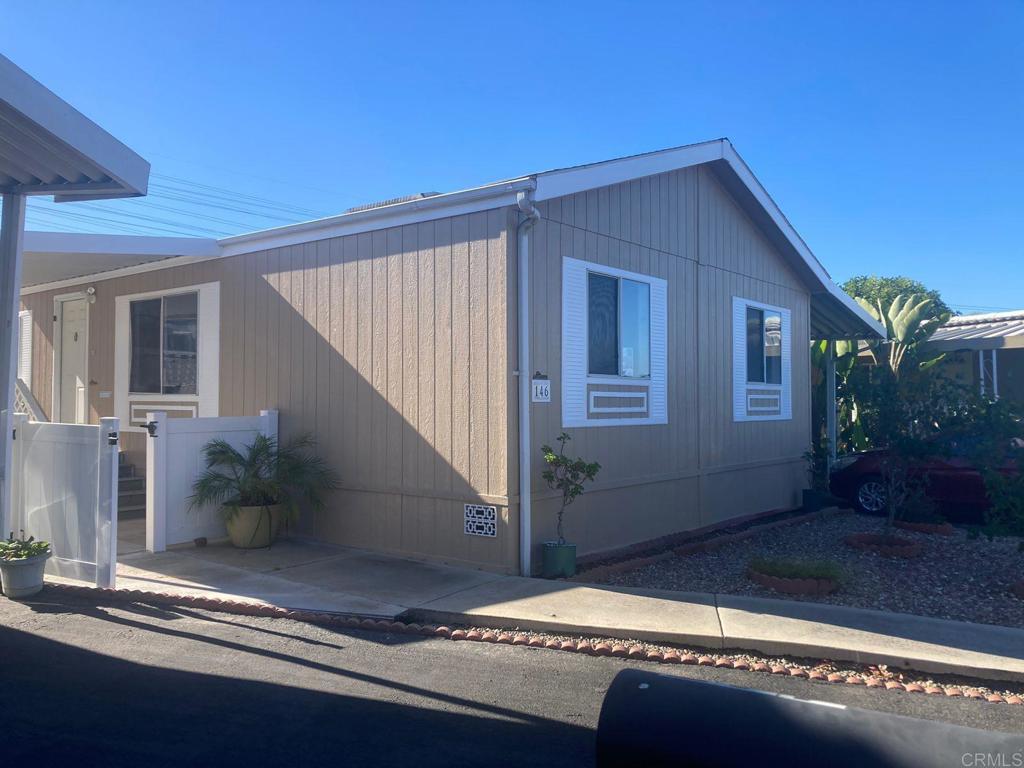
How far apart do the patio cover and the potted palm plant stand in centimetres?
221

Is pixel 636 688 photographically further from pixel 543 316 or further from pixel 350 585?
pixel 543 316

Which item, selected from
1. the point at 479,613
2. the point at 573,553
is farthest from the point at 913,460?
the point at 479,613

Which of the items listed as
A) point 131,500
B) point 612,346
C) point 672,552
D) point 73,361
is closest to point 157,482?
point 131,500

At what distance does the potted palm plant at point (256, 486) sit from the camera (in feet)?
30.1

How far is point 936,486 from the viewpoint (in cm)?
1277

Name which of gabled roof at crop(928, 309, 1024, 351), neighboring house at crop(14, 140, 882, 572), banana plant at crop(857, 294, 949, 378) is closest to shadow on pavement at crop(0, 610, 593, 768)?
neighboring house at crop(14, 140, 882, 572)

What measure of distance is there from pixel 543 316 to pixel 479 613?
3.21m

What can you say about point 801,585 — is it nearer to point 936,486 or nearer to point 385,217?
point 385,217

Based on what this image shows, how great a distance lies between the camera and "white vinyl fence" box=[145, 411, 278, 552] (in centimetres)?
888

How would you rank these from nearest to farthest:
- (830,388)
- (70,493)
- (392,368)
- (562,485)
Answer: (70,493)
(562,485)
(392,368)
(830,388)

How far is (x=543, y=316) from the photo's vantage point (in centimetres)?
854

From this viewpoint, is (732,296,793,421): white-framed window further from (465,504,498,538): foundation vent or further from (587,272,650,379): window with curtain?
(465,504,498,538): foundation vent

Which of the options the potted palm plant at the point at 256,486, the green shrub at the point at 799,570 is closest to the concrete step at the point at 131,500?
the potted palm plant at the point at 256,486

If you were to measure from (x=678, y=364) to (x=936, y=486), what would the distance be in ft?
16.9
